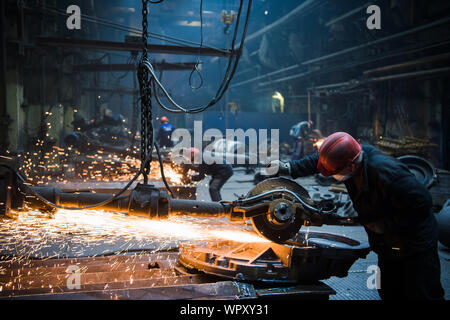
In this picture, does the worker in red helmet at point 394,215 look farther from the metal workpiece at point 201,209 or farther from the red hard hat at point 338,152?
the metal workpiece at point 201,209

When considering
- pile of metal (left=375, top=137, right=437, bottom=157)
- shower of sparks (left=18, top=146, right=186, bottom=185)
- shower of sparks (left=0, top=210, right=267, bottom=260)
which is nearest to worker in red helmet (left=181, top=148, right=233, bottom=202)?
shower of sparks (left=0, top=210, right=267, bottom=260)

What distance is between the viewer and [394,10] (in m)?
11.0

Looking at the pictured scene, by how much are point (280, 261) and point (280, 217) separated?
1.11 feet

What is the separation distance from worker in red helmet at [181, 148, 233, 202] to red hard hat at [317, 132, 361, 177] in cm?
352

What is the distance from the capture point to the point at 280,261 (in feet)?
8.46

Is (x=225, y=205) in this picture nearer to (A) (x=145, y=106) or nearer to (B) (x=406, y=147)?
(A) (x=145, y=106)

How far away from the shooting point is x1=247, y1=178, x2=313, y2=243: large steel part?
8.55ft

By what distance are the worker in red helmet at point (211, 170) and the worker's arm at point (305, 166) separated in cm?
295

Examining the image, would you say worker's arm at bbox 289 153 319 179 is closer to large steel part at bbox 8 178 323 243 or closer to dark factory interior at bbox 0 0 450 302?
dark factory interior at bbox 0 0 450 302

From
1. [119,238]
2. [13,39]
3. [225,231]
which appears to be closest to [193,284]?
[225,231]

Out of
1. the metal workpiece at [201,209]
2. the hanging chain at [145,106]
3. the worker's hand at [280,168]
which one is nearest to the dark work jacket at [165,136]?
the worker's hand at [280,168]

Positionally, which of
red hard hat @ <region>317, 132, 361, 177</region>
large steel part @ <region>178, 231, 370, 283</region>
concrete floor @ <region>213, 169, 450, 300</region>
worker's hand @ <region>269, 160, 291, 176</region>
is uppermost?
red hard hat @ <region>317, 132, 361, 177</region>
